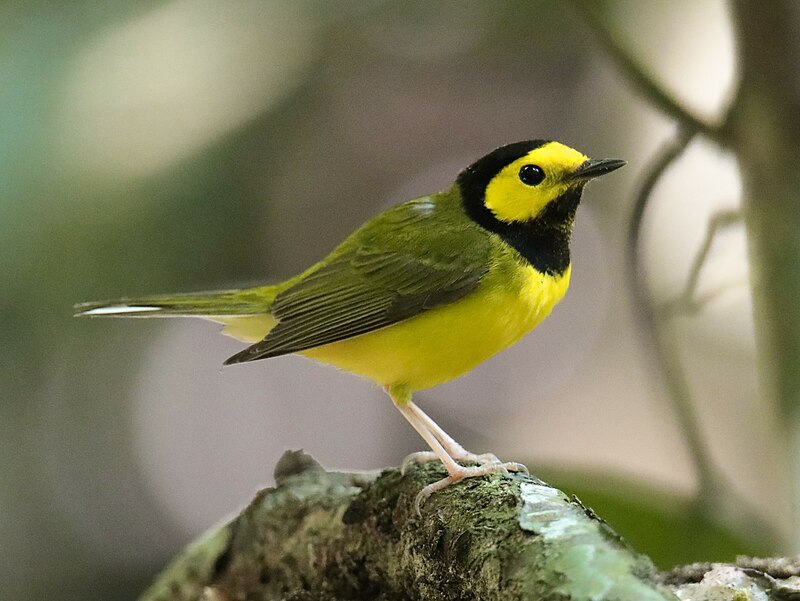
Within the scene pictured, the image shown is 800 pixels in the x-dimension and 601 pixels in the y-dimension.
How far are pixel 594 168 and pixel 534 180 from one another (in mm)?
100

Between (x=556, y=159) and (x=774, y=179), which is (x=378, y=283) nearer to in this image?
(x=556, y=159)

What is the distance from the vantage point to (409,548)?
0.97 metres

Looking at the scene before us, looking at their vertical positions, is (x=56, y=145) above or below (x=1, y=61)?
below

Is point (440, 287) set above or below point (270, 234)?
below

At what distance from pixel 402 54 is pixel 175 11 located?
0.98 meters

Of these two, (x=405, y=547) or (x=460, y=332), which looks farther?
(x=460, y=332)

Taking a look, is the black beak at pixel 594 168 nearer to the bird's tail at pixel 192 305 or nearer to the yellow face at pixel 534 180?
the yellow face at pixel 534 180

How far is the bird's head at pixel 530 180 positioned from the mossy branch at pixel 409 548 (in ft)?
1.68

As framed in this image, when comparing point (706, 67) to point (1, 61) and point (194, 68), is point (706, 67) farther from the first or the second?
point (1, 61)

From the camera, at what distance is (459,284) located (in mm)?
1406

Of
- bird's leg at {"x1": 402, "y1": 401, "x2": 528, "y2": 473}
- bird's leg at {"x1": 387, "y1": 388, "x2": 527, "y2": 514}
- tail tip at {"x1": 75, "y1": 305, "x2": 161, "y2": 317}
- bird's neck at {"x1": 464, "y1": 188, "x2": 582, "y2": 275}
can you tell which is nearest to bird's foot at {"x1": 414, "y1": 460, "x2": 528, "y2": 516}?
bird's leg at {"x1": 387, "y1": 388, "x2": 527, "y2": 514}

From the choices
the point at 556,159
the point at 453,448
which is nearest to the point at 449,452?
the point at 453,448

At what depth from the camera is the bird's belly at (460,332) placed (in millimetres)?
1391

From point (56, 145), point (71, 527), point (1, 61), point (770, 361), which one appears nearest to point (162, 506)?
point (71, 527)
